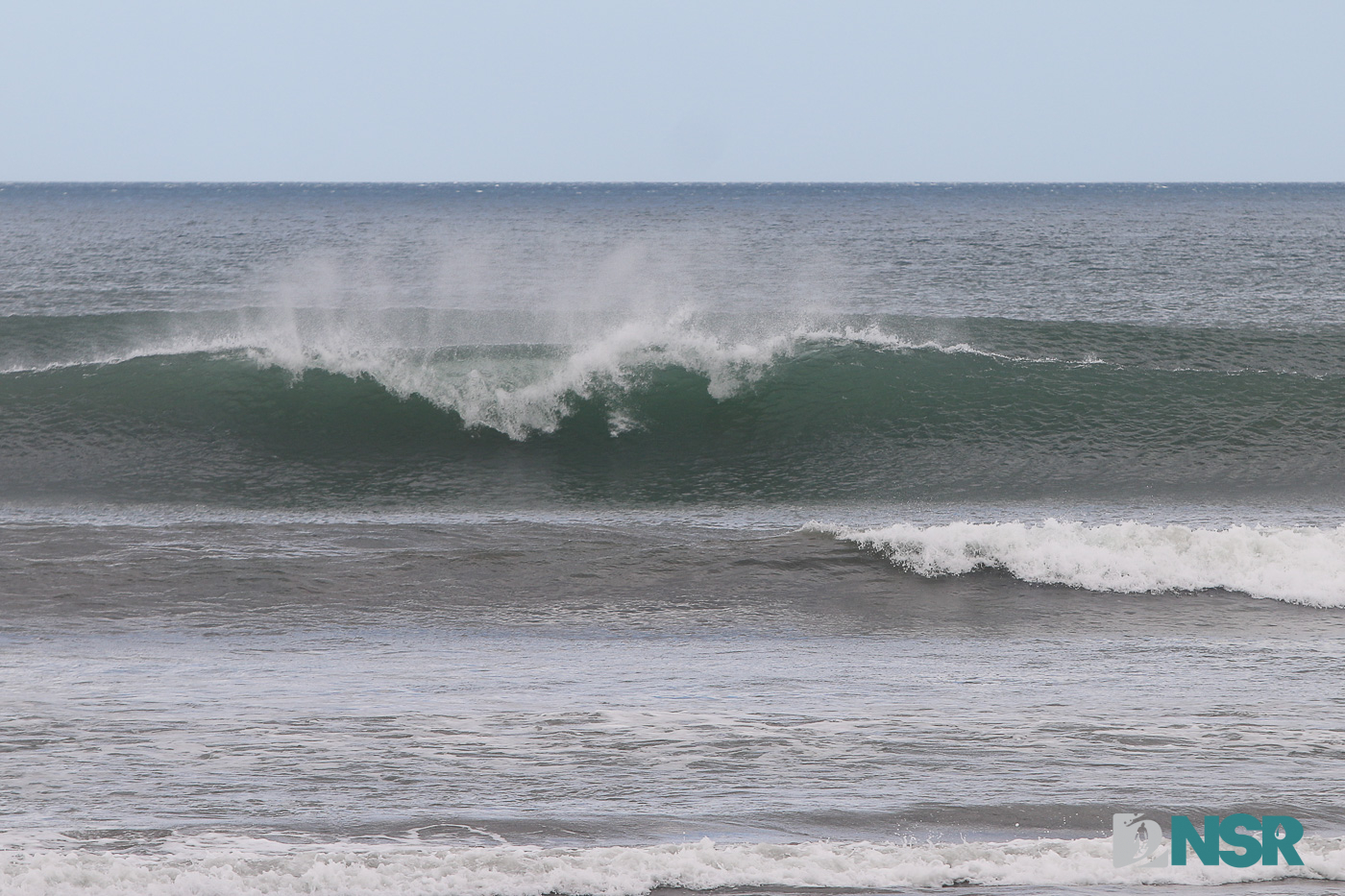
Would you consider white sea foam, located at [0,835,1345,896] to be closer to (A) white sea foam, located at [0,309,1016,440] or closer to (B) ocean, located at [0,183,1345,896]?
(B) ocean, located at [0,183,1345,896]

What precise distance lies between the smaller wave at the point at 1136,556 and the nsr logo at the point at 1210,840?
3672 mm

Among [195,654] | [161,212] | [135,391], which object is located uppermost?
[161,212]

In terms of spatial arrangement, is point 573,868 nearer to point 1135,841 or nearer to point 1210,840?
point 1135,841

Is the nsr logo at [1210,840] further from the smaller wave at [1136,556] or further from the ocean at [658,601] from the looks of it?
the smaller wave at [1136,556]

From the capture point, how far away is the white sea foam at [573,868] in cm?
317

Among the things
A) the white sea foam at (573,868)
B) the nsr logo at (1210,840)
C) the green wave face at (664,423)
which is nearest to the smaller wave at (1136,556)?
the green wave face at (664,423)

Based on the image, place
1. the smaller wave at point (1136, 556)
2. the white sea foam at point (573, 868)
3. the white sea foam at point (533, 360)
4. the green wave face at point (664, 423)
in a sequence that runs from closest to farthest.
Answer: the white sea foam at point (573, 868), the smaller wave at point (1136, 556), the green wave face at point (664, 423), the white sea foam at point (533, 360)

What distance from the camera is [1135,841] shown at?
3.55 meters

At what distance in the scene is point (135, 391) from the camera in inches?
503

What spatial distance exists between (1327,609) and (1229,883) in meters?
4.17

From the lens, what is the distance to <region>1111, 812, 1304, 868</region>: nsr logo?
3451 millimetres

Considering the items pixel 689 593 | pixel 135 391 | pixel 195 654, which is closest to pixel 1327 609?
pixel 689 593

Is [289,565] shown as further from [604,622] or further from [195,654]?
[604,622]

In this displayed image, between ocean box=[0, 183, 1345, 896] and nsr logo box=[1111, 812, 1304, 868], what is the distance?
0.05 metres
